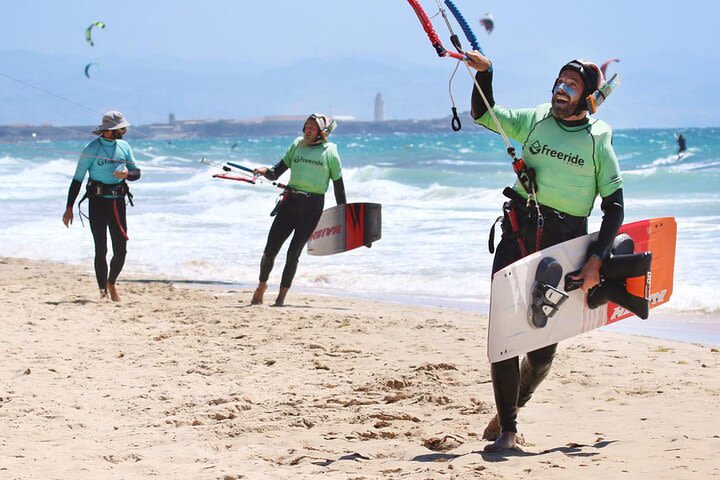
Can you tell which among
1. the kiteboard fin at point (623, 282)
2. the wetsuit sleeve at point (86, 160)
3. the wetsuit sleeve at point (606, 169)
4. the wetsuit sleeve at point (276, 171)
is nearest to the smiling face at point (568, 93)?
the wetsuit sleeve at point (606, 169)

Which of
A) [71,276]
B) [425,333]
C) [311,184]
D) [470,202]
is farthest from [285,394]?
[470,202]

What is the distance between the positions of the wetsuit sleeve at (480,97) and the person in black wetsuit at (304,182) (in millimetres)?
4231

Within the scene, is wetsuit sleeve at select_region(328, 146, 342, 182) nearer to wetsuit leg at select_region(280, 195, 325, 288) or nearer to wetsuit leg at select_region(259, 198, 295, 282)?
wetsuit leg at select_region(280, 195, 325, 288)

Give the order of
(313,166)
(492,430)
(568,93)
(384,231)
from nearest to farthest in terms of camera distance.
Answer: (568,93)
(492,430)
(313,166)
(384,231)

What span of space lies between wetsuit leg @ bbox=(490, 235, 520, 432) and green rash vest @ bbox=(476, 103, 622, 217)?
230mm

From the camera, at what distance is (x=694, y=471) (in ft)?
12.7

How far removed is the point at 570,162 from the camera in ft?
13.7

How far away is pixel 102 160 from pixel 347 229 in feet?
7.82

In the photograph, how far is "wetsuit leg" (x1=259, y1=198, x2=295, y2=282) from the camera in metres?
8.72

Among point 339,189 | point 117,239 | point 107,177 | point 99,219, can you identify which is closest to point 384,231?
point 339,189

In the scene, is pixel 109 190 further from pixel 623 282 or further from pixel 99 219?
pixel 623 282

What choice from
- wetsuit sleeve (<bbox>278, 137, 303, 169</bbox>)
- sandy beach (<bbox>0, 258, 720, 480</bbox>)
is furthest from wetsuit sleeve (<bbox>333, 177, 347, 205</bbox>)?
sandy beach (<bbox>0, 258, 720, 480</bbox>)

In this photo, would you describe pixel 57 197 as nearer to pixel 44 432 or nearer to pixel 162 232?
pixel 162 232

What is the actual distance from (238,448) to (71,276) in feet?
22.5
